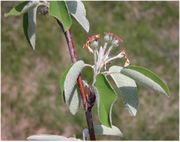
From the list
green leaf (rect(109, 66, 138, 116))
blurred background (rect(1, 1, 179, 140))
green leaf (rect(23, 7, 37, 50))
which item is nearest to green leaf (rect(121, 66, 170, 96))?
A: green leaf (rect(109, 66, 138, 116))

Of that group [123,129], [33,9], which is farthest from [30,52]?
[33,9]

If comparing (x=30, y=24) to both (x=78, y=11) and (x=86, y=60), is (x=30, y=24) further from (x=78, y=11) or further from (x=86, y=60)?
(x=86, y=60)

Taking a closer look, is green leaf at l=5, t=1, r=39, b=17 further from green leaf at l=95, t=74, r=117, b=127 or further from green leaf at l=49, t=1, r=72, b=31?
green leaf at l=95, t=74, r=117, b=127

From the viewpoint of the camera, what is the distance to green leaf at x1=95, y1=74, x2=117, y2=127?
0.75m

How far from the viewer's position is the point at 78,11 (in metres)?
0.80

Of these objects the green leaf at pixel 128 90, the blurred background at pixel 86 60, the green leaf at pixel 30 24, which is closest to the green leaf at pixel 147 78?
the green leaf at pixel 128 90

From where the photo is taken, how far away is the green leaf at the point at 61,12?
30.0 inches

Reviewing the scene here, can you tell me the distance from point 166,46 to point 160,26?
0.16 metres

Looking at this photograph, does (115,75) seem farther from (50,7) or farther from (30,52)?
(30,52)

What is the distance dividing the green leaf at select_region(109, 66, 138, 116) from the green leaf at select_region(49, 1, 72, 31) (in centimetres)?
10

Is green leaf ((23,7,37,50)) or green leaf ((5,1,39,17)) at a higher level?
green leaf ((5,1,39,17))

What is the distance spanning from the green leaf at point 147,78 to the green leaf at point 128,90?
0.02 meters

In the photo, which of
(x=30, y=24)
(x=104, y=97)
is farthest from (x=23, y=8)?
(x=104, y=97)

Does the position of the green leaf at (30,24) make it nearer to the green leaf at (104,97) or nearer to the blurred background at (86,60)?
the green leaf at (104,97)
